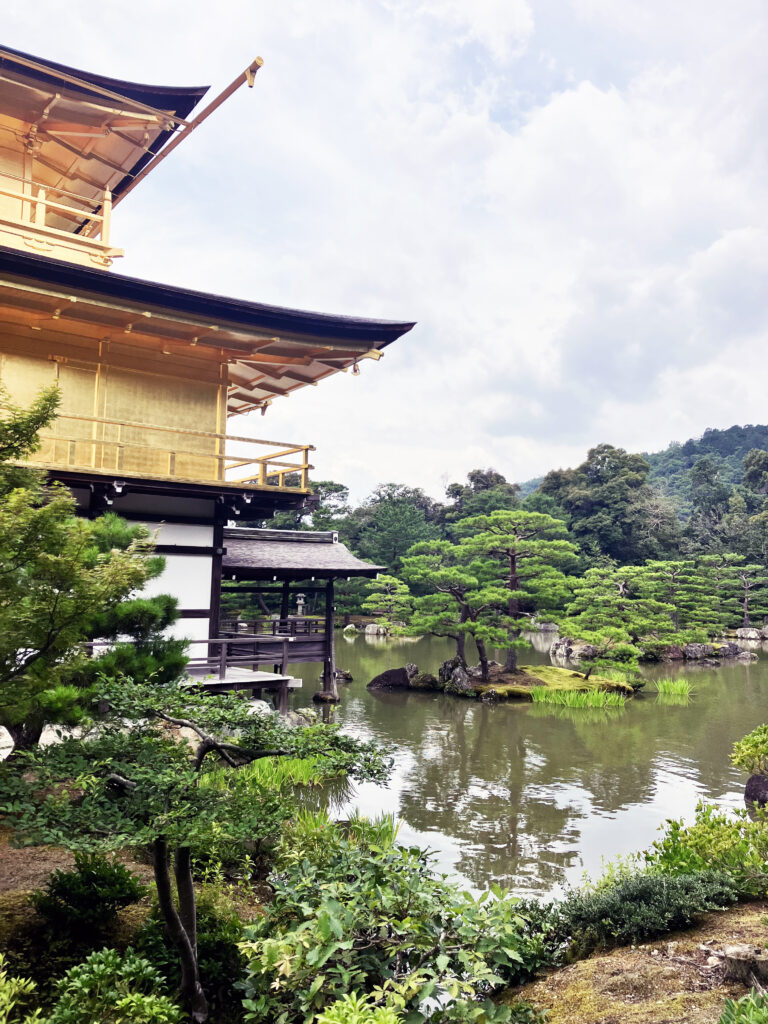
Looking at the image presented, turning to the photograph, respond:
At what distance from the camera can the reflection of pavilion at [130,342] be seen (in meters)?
9.61

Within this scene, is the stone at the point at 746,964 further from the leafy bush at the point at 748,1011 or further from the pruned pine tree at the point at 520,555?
the pruned pine tree at the point at 520,555

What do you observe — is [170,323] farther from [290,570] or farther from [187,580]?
[290,570]

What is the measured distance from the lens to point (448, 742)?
41.1ft

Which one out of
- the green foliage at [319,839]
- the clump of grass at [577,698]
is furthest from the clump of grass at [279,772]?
the clump of grass at [577,698]

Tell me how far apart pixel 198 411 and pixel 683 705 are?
13.1m

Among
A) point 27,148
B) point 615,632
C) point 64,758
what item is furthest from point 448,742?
point 27,148

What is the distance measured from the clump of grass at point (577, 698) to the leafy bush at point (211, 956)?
13.5 meters

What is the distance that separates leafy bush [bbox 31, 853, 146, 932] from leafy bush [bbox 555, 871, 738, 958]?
111 inches

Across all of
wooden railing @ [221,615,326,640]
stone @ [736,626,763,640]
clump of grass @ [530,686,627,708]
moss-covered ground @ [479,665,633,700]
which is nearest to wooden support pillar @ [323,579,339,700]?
wooden railing @ [221,615,326,640]

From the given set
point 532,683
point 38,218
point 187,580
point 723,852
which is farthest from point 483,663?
point 38,218

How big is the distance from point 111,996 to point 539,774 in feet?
28.0

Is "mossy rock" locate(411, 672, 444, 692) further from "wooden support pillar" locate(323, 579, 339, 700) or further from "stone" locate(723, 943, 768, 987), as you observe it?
"stone" locate(723, 943, 768, 987)

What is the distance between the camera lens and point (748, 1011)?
109 inches

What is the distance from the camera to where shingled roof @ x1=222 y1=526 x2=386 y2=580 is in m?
13.8
